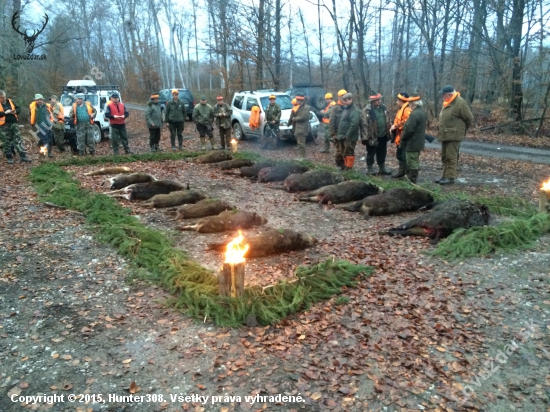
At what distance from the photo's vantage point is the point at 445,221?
22.5ft

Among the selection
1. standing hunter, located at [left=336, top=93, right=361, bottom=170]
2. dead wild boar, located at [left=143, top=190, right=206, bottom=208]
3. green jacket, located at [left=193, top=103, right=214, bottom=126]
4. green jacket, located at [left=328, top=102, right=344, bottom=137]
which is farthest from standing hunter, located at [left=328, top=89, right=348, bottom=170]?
green jacket, located at [left=193, top=103, right=214, bottom=126]

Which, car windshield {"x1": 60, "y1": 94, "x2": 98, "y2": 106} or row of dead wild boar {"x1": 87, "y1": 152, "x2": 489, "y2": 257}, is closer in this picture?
row of dead wild boar {"x1": 87, "y1": 152, "x2": 489, "y2": 257}

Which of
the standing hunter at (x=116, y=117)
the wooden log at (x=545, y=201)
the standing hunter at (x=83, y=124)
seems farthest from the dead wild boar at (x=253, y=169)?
the wooden log at (x=545, y=201)

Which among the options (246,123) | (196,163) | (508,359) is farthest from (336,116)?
(508,359)

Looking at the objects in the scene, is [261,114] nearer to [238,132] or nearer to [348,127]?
[238,132]

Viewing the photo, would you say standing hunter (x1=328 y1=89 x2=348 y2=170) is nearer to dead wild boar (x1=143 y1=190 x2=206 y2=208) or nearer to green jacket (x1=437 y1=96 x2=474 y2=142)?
green jacket (x1=437 y1=96 x2=474 y2=142)

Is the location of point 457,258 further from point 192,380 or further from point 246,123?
point 246,123

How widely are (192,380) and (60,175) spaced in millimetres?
9243

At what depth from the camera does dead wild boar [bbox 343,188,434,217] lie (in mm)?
8242

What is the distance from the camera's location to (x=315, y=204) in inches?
365

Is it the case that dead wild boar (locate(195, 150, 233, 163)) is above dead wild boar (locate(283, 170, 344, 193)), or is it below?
above

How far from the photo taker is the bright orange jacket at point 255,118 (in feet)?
54.7

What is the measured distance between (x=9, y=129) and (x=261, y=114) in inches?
339

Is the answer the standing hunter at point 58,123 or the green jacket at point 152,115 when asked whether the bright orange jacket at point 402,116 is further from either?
the standing hunter at point 58,123
